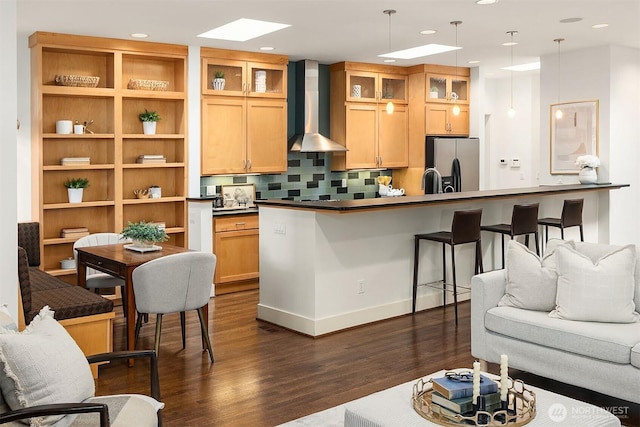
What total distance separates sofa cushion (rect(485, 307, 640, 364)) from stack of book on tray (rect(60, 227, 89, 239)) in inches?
167

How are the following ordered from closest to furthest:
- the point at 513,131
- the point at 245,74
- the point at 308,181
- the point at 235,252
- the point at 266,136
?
the point at 235,252
the point at 245,74
the point at 266,136
the point at 308,181
the point at 513,131

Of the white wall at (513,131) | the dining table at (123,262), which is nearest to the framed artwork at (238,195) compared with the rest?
the dining table at (123,262)

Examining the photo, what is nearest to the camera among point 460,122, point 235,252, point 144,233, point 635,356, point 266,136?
point 635,356

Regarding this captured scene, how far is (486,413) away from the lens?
2.58 metres

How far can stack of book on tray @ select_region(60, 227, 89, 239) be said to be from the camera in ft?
21.5

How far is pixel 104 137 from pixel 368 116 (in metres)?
3.51

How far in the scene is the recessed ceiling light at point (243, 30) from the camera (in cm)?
606

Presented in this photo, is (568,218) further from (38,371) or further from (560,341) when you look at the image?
(38,371)

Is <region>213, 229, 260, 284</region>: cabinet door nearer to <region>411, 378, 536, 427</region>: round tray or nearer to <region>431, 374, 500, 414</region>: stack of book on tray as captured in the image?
<region>411, 378, 536, 427</region>: round tray

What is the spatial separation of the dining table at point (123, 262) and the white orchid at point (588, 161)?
15.8ft

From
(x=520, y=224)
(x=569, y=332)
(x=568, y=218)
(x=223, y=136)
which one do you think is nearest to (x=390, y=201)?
(x=520, y=224)

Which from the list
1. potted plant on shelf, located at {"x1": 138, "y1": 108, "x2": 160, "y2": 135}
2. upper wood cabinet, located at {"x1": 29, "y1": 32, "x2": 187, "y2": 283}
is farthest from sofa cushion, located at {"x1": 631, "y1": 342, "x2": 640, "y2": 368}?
potted plant on shelf, located at {"x1": 138, "y1": 108, "x2": 160, "y2": 135}

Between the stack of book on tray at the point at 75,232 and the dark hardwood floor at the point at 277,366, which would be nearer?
the dark hardwood floor at the point at 277,366

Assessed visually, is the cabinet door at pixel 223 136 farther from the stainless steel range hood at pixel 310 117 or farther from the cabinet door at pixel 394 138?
the cabinet door at pixel 394 138
